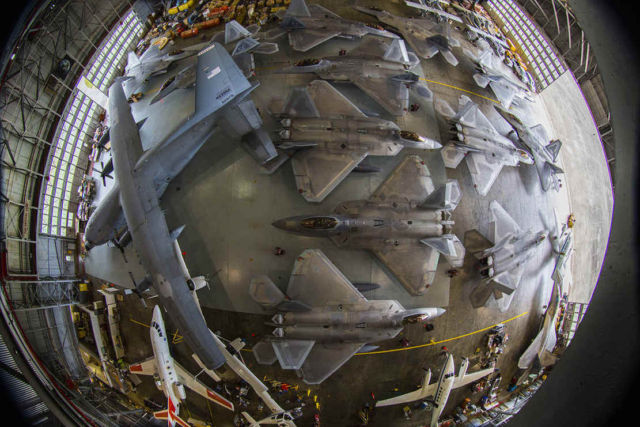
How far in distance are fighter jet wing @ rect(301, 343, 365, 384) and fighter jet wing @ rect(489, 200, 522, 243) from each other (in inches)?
147

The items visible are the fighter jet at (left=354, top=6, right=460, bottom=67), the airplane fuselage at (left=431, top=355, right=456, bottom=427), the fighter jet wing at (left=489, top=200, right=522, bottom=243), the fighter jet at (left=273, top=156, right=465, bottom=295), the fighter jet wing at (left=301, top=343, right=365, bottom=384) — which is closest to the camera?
the fighter jet at (left=273, top=156, right=465, bottom=295)

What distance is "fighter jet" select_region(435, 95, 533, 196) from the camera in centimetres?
634

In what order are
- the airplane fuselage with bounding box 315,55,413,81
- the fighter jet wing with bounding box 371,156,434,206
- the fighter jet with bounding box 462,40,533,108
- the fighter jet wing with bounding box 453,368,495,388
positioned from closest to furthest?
the fighter jet wing with bounding box 371,156,434,206 → the airplane fuselage with bounding box 315,55,413,81 → the fighter jet wing with bounding box 453,368,495,388 → the fighter jet with bounding box 462,40,533,108

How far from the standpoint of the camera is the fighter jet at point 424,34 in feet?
23.0

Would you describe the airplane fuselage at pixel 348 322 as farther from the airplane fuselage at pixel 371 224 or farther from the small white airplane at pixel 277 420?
the small white airplane at pixel 277 420

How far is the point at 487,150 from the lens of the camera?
21.3 ft

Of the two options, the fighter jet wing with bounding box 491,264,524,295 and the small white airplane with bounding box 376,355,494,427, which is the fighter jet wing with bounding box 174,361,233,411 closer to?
the small white airplane with bounding box 376,355,494,427

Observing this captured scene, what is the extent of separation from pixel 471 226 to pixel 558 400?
10.9 ft

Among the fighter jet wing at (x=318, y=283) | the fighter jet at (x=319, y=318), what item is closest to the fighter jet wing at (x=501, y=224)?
the fighter jet at (x=319, y=318)

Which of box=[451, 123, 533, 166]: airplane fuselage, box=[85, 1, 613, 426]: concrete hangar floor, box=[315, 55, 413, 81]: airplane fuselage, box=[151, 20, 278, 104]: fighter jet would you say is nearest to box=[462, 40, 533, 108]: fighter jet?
box=[85, 1, 613, 426]: concrete hangar floor

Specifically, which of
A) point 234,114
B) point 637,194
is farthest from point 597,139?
point 234,114

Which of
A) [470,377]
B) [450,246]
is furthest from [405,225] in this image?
[470,377]

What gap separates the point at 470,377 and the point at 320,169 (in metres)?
5.86

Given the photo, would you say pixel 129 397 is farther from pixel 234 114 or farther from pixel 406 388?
pixel 234 114
